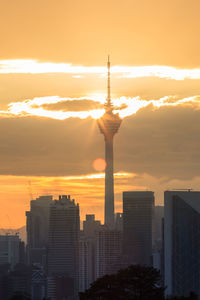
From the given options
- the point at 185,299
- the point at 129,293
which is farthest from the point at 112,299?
the point at 185,299

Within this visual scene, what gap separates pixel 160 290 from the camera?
10188 centimetres

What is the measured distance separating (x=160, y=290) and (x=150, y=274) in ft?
7.31

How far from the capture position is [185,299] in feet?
343

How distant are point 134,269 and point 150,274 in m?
1.75

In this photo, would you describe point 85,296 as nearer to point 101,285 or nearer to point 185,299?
point 101,285

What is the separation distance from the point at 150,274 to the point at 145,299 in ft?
8.79

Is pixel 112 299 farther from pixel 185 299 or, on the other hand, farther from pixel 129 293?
pixel 185 299

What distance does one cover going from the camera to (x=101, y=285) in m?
102

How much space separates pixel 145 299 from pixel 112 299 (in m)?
3.31

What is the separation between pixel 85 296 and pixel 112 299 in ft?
13.7

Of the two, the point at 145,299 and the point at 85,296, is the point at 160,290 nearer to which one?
the point at 145,299

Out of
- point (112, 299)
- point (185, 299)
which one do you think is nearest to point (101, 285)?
point (112, 299)

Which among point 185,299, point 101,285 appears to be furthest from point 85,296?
point 185,299

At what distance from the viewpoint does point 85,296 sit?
343ft
